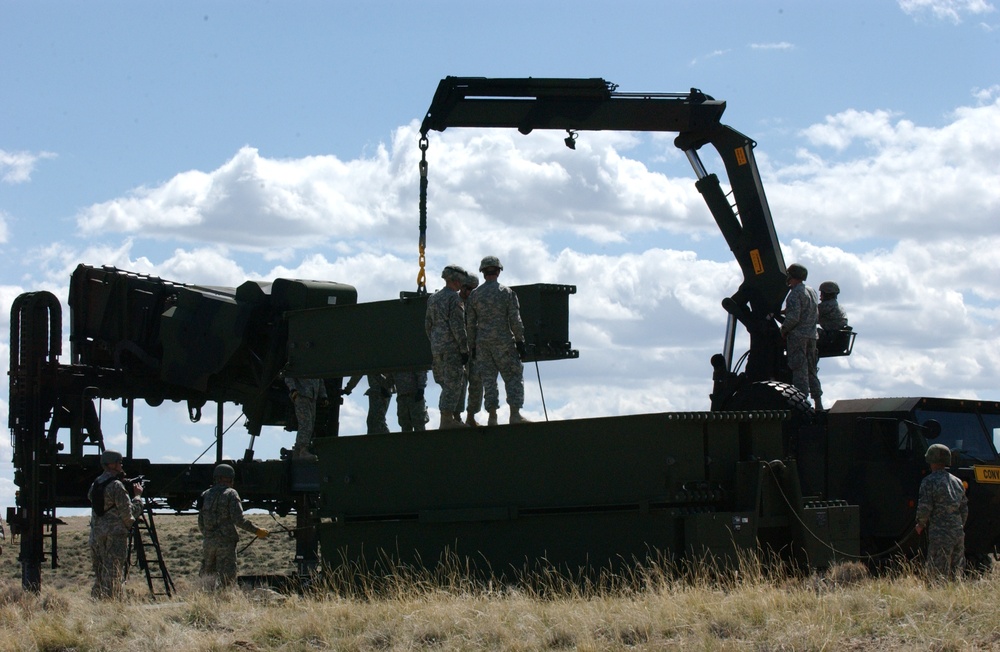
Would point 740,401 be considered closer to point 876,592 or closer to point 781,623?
point 876,592

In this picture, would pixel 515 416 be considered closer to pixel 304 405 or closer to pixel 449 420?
pixel 449 420

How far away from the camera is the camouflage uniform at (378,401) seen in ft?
60.6

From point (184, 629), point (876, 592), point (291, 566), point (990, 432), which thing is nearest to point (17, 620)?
point (184, 629)

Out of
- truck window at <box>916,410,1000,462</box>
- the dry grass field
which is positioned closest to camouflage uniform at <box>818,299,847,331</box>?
truck window at <box>916,410,1000,462</box>

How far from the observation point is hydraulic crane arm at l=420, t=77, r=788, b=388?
1766 cm

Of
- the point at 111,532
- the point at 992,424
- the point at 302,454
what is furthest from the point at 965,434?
the point at 111,532

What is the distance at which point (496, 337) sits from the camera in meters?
13.2

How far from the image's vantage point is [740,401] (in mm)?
→ 15203

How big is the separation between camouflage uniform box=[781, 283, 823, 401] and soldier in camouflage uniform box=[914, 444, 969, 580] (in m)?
4.15

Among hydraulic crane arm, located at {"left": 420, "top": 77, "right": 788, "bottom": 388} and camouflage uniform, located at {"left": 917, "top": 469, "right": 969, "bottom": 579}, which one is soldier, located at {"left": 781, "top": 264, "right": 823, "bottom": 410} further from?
camouflage uniform, located at {"left": 917, "top": 469, "right": 969, "bottom": 579}

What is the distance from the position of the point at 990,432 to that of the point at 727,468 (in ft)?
13.5

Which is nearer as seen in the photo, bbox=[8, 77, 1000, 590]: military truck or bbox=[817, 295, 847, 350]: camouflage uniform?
bbox=[8, 77, 1000, 590]: military truck

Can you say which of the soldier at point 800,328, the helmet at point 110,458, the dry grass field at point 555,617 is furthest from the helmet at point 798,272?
the helmet at point 110,458

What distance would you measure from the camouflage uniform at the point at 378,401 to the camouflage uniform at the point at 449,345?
475 centimetres
